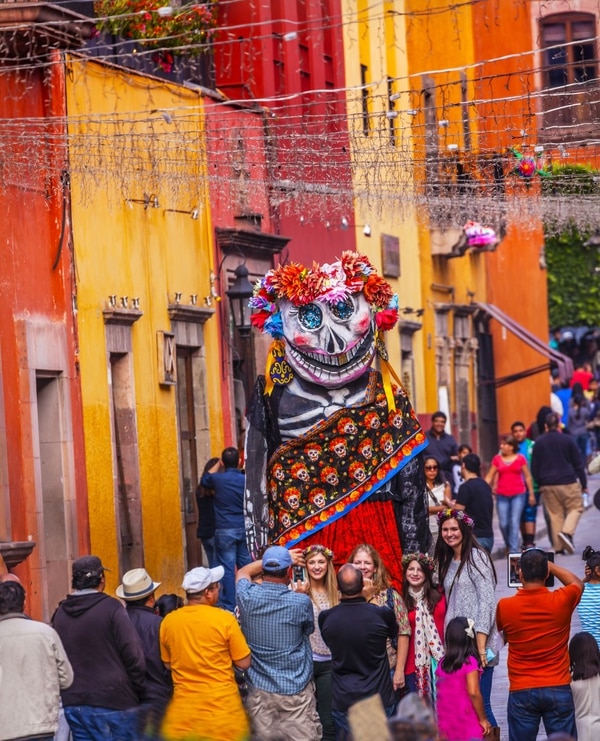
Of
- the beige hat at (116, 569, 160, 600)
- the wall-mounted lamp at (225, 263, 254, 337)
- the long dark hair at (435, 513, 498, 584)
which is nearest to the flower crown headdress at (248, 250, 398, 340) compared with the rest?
the long dark hair at (435, 513, 498, 584)

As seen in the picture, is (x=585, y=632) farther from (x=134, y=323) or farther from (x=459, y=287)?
(x=459, y=287)

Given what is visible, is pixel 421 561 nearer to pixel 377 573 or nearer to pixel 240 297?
pixel 377 573

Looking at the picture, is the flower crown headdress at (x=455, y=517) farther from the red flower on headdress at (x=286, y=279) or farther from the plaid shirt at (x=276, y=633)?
the red flower on headdress at (x=286, y=279)

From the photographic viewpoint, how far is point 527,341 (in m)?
42.5

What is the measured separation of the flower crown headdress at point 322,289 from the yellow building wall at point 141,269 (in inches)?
126

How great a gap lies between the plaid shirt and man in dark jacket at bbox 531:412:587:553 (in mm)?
14233

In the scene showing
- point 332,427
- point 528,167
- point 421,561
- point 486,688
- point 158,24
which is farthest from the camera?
point 158,24

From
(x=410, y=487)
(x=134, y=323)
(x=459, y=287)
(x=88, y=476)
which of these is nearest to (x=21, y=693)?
(x=410, y=487)

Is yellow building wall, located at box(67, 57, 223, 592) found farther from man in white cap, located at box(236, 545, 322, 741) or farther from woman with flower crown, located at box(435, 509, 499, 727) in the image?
man in white cap, located at box(236, 545, 322, 741)

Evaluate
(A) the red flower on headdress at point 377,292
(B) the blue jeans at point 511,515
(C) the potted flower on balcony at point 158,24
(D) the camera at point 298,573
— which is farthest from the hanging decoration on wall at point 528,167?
(B) the blue jeans at point 511,515

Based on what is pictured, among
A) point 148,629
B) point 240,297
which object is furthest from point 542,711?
point 240,297

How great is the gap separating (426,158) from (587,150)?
152 cm

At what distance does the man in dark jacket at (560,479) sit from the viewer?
26.3 m

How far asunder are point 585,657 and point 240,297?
14.1 m
